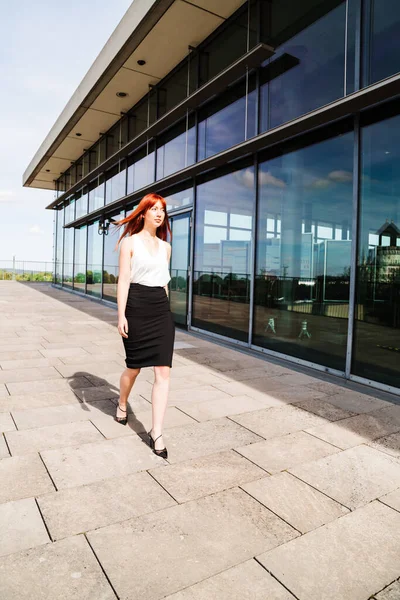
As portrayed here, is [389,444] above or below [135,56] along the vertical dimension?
below

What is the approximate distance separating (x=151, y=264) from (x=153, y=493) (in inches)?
59.8

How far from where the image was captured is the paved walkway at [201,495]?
1.79 metres

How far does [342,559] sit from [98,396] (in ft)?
9.48

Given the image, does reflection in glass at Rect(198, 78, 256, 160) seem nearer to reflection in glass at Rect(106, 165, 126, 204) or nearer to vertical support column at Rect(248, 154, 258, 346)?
vertical support column at Rect(248, 154, 258, 346)

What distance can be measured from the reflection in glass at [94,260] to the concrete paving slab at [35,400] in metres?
Answer: 10.7

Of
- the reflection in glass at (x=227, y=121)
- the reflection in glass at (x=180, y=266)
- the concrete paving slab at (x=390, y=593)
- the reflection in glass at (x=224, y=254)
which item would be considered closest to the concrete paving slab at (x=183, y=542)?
the concrete paving slab at (x=390, y=593)

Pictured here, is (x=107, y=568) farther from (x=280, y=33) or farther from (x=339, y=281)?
(x=280, y=33)

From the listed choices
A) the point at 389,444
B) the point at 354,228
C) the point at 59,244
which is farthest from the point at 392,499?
the point at 59,244

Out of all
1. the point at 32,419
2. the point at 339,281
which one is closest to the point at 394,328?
the point at 339,281

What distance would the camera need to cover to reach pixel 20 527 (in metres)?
2.09

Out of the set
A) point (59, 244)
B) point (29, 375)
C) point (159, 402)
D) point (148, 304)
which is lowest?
point (29, 375)

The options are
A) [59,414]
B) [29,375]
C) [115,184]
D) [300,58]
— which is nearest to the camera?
[59,414]

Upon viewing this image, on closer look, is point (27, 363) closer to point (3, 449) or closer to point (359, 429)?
point (3, 449)

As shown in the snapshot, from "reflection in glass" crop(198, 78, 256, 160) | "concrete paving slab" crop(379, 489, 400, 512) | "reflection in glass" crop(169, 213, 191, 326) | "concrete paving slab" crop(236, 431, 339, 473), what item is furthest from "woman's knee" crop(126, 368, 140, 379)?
"reflection in glass" crop(169, 213, 191, 326)
